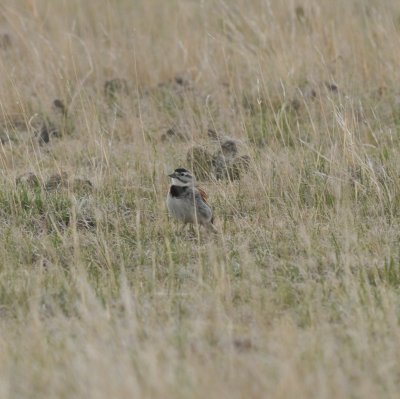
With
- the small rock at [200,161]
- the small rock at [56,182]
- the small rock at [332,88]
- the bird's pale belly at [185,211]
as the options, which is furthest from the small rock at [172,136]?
the bird's pale belly at [185,211]

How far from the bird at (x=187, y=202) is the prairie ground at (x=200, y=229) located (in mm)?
100

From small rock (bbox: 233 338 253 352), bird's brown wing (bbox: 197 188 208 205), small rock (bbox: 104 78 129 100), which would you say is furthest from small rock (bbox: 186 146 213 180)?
small rock (bbox: 233 338 253 352)

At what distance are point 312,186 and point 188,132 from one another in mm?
2073

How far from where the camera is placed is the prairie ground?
468cm

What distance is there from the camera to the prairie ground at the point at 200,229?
468cm

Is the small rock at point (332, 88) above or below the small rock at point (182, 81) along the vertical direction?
below

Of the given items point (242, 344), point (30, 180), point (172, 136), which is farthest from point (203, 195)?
point (242, 344)

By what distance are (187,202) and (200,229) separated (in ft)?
0.81

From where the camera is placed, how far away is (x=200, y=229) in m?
7.05

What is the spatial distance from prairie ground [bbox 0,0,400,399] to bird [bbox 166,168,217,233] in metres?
0.10

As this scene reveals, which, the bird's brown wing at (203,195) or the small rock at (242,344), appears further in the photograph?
the bird's brown wing at (203,195)

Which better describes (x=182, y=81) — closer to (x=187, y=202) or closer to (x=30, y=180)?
(x=30, y=180)

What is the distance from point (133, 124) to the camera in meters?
9.52

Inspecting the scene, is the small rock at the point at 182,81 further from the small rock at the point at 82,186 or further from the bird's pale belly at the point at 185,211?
the bird's pale belly at the point at 185,211
